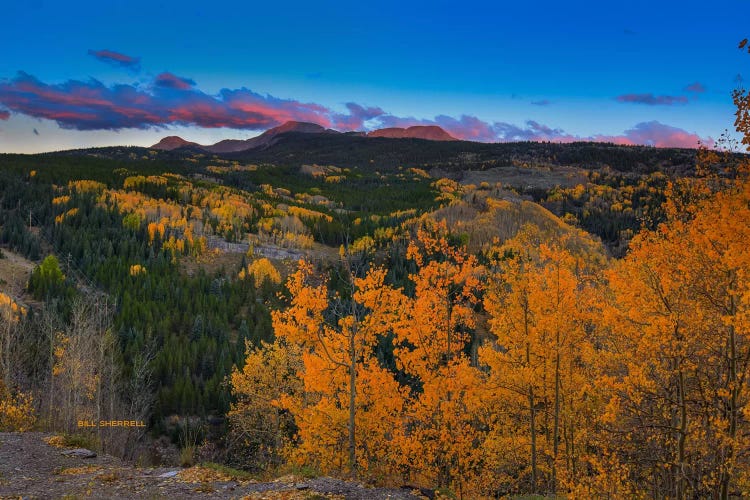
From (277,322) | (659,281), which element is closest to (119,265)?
(277,322)

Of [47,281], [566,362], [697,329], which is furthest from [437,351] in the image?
[47,281]

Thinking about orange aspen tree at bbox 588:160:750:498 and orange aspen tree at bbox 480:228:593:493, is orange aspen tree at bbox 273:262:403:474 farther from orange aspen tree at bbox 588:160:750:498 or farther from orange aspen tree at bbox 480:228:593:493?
orange aspen tree at bbox 588:160:750:498

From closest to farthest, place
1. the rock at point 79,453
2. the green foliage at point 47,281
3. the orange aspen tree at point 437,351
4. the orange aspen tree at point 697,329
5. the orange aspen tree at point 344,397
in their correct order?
the orange aspen tree at point 697,329 < the rock at point 79,453 < the orange aspen tree at point 344,397 < the orange aspen tree at point 437,351 < the green foliage at point 47,281

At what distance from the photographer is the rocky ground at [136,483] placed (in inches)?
543

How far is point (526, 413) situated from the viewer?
26875 millimetres

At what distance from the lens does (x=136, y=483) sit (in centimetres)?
1515

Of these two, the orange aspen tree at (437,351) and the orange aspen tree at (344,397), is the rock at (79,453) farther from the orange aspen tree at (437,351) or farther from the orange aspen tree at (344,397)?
the orange aspen tree at (437,351)

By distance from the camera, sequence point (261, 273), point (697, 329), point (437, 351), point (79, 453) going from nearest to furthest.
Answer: point (697, 329)
point (79, 453)
point (437, 351)
point (261, 273)

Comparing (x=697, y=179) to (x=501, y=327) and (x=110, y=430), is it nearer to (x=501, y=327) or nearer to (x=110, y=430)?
(x=501, y=327)

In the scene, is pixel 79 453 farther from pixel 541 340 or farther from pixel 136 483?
pixel 541 340

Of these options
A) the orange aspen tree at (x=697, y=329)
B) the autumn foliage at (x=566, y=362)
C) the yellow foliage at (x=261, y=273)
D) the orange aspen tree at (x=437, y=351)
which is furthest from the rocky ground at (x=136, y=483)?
the yellow foliage at (x=261, y=273)

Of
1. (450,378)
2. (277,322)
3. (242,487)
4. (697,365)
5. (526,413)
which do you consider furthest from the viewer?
(526,413)

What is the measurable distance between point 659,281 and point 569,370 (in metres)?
9.16

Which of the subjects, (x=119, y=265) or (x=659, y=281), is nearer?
(x=659, y=281)
